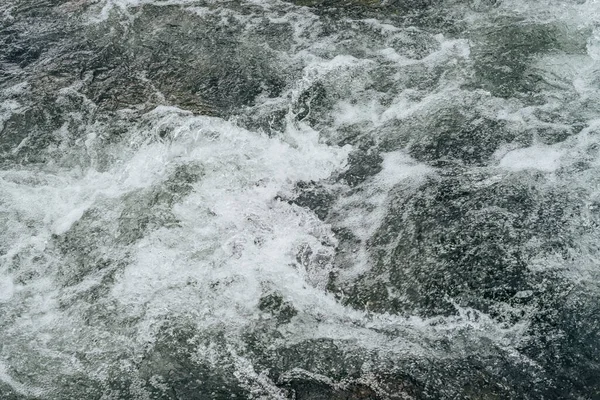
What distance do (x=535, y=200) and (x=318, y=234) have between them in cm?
182

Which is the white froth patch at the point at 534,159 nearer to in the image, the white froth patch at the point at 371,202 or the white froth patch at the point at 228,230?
the white froth patch at the point at 371,202

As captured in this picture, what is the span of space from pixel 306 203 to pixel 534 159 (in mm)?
2062

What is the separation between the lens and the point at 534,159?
16.5 feet

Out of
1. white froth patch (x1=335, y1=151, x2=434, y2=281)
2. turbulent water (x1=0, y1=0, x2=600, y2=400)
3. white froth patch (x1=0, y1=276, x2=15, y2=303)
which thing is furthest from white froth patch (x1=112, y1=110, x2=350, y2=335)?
white froth patch (x1=0, y1=276, x2=15, y2=303)

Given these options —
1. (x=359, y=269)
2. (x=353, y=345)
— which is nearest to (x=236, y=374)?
(x=353, y=345)

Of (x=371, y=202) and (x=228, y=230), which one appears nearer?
(x=228, y=230)

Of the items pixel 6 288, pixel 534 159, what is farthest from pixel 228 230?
pixel 534 159

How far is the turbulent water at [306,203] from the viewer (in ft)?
12.7

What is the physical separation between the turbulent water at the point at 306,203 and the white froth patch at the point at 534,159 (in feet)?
0.06

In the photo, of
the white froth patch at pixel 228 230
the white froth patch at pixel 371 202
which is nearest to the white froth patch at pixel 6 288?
the white froth patch at pixel 228 230

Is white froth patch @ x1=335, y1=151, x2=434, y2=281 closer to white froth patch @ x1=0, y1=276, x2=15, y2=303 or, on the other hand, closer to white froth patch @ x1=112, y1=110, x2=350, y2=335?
white froth patch @ x1=112, y1=110, x2=350, y2=335

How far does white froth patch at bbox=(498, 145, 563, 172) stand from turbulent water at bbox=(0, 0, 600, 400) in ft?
0.06

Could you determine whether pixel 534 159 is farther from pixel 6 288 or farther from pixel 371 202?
pixel 6 288

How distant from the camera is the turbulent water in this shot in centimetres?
388
